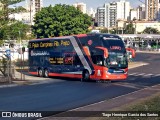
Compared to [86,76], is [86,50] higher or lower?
higher

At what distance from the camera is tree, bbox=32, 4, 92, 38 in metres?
59.6

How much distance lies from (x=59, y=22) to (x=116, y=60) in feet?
97.3

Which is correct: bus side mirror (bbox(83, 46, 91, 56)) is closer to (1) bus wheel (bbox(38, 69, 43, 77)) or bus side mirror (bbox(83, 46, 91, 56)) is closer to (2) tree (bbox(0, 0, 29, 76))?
(2) tree (bbox(0, 0, 29, 76))

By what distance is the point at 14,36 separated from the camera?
30000mm

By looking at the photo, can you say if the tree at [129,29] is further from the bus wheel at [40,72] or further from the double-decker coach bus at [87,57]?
the double-decker coach bus at [87,57]

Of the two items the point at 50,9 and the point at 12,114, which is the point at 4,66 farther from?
the point at 50,9

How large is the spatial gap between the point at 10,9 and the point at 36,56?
9573mm

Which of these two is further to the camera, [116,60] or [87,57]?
[87,57]

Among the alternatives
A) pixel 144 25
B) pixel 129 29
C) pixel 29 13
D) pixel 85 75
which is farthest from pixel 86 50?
pixel 144 25

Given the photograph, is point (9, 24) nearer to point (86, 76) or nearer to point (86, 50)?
point (86, 50)

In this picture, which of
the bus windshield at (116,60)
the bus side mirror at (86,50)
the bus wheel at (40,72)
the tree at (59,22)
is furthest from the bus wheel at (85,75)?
the tree at (59,22)

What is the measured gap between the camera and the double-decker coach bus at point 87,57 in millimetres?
31438

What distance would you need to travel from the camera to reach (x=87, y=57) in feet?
107

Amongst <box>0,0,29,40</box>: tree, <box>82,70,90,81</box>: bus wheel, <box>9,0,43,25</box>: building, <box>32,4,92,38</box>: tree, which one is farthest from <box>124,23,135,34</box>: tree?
<box>0,0,29,40</box>: tree
